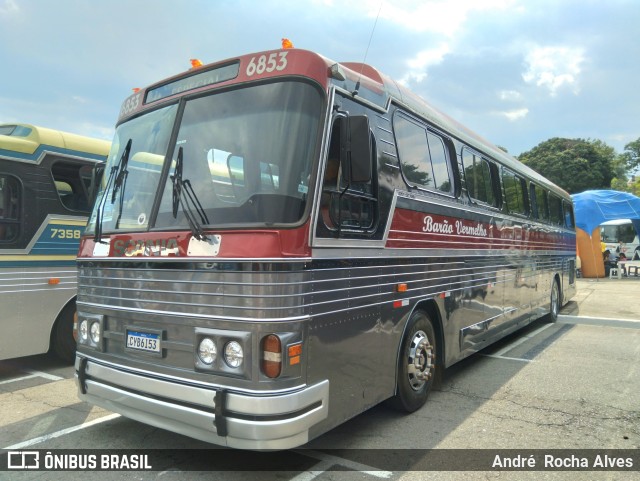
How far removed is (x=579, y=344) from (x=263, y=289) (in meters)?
7.39

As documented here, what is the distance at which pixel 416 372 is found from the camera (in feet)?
15.7

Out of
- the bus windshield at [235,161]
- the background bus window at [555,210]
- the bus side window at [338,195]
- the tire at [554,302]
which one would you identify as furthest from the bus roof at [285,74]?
the tire at [554,302]

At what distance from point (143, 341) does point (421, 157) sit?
125 inches

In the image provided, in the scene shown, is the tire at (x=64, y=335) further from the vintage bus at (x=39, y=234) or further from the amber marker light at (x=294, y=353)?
the amber marker light at (x=294, y=353)

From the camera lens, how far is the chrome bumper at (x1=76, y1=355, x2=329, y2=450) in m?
2.98

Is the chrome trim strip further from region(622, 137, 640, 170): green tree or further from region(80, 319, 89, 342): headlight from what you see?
region(622, 137, 640, 170): green tree

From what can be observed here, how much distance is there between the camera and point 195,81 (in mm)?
3893

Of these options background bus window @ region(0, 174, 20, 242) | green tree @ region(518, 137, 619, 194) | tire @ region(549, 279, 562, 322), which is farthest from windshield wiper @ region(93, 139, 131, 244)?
green tree @ region(518, 137, 619, 194)

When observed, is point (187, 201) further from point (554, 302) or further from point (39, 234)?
point (554, 302)

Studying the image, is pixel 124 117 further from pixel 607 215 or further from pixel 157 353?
A: pixel 607 215

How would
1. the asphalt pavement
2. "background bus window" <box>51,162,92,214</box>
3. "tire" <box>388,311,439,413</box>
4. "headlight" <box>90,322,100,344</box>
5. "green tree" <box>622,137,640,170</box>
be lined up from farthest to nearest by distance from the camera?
"green tree" <box>622,137,640,170</box> → the asphalt pavement → "background bus window" <box>51,162,92,214</box> → "tire" <box>388,311,439,413</box> → "headlight" <box>90,322,100,344</box>

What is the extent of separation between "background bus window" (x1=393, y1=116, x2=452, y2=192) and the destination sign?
164 cm

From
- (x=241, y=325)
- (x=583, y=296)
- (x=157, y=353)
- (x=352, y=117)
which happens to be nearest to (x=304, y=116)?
(x=352, y=117)

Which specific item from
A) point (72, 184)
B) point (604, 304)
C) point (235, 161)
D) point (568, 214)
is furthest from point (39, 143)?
point (604, 304)
